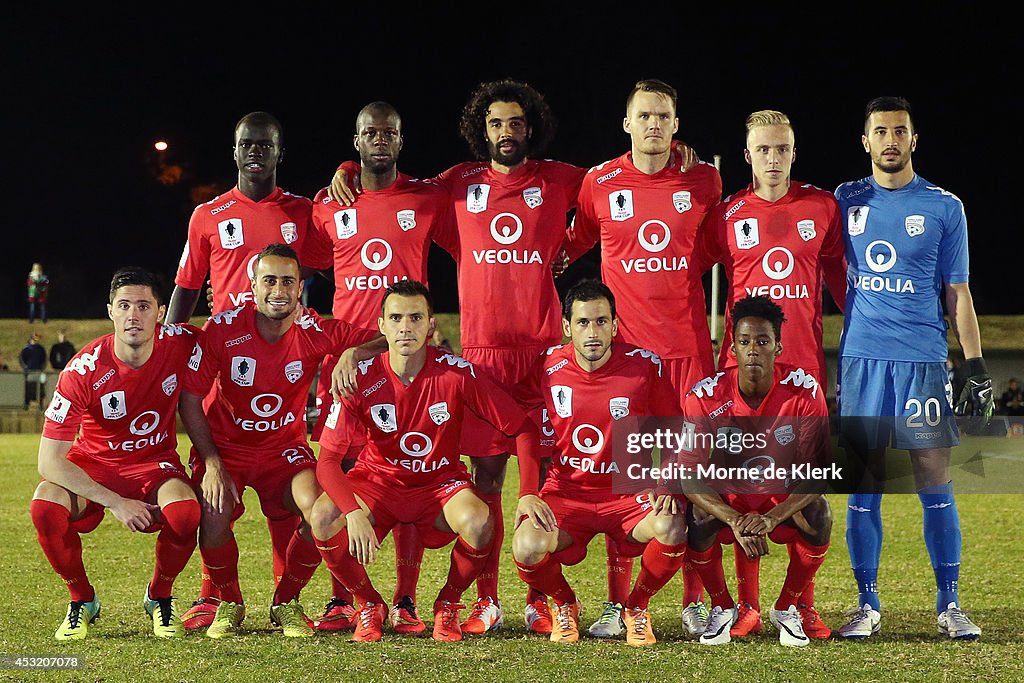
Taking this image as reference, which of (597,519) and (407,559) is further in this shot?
(407,559)

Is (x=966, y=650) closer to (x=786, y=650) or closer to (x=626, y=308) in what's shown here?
(x=786, y=650)

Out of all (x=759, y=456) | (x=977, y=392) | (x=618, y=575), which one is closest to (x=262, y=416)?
(x=618, y=575)

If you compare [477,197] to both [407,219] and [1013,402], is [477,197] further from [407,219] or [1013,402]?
[1013,402]

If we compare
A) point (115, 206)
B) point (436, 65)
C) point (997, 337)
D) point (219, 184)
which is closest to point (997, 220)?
point (997, 337)

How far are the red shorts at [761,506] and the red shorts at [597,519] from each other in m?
0.36

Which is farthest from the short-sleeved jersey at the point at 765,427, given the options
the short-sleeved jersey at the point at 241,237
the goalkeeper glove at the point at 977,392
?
the short-sleeved jersey at the point at 241,237

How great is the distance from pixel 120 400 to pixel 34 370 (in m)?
18.4

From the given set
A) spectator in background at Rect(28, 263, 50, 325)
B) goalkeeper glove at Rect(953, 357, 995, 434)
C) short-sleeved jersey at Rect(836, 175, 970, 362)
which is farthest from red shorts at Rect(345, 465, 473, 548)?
spectator in background at Rect(28, 263, 50, 325)

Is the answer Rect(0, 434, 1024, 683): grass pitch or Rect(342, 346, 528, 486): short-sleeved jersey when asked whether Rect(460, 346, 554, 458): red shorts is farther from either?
Rect(0, 434, 1024, 683): grass pitch

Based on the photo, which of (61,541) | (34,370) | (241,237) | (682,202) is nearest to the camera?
(61,541)

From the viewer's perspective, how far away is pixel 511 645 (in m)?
4.64

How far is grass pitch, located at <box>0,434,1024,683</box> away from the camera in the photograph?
4152 millimetres

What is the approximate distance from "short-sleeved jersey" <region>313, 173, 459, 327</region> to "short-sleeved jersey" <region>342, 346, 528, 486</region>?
53 centimetres

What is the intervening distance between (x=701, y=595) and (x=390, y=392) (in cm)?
172
